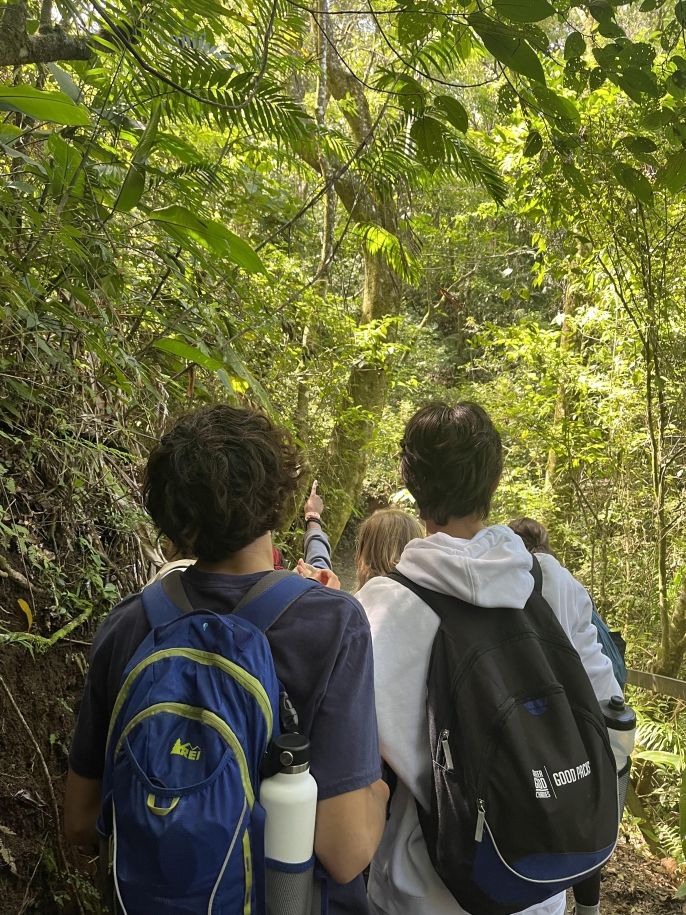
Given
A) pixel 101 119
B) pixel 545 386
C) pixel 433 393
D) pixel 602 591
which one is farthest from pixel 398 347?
pixel 433 393

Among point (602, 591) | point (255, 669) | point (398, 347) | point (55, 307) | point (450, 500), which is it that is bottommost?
point (602, 591)

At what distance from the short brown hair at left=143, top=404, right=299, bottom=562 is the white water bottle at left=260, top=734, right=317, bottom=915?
405 mm

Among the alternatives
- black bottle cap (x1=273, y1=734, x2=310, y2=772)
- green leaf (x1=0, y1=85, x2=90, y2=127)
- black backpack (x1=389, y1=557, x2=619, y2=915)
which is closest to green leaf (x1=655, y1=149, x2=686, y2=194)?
black backpack (x1=389, y1=557, x2=619, y2=915)

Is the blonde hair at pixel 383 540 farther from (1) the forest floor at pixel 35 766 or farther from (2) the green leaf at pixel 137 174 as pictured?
(2) the green leaf at pixel 137 174

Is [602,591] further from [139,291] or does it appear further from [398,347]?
[139,291]

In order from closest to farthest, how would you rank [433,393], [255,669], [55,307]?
[255,669], [55,307], [433,393]

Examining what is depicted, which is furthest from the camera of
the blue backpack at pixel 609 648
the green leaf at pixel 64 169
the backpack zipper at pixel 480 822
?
the blue backpack at pixel 609 648

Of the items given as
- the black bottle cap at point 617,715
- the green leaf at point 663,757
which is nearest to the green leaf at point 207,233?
the black bottle cap at point 617,715

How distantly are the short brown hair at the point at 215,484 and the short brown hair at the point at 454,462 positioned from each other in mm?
481

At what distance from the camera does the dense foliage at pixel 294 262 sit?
6.35 ft

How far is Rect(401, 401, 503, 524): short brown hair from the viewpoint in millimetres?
1757

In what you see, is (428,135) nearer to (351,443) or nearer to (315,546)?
(315,546)

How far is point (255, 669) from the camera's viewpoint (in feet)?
3.95

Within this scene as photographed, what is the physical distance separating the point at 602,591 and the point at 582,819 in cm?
550
